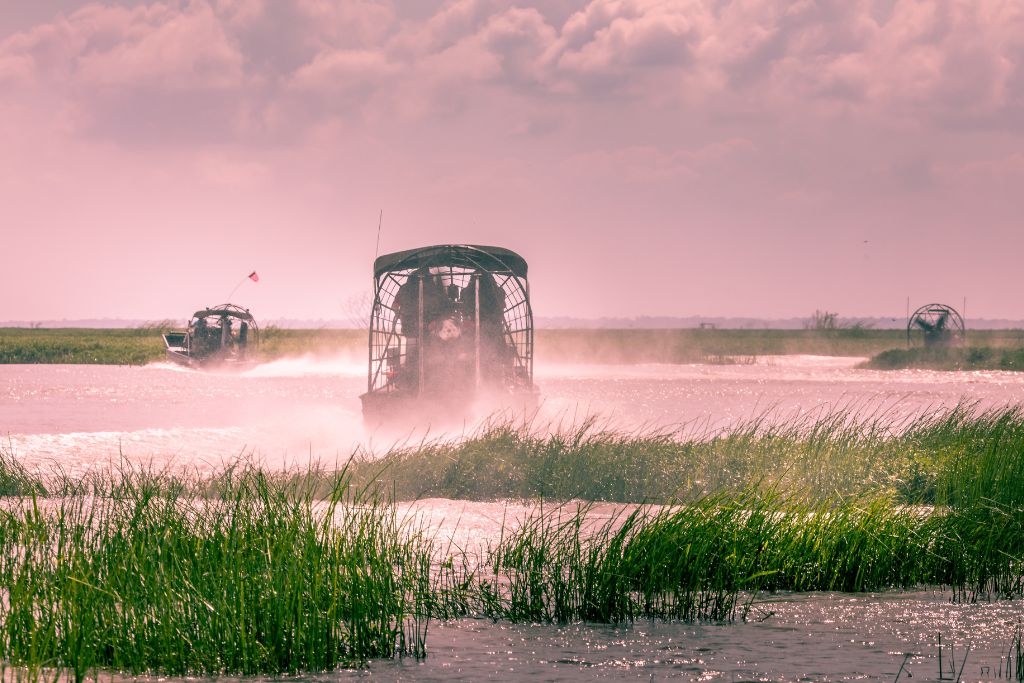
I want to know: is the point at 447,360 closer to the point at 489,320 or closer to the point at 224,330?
the point at 489,320

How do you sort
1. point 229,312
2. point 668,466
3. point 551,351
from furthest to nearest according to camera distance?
point 551,351 < point 229,312 < point 668,466

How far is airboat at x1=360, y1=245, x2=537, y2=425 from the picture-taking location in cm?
1942

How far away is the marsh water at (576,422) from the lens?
6160mm

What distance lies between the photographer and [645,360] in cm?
6084

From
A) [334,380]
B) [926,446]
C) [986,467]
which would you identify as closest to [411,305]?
[926,446]

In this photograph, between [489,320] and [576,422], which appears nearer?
[489,320]

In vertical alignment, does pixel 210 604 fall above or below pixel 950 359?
below

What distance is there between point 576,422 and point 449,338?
3806mm

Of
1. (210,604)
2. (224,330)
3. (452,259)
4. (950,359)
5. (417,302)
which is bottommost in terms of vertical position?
(210,604)

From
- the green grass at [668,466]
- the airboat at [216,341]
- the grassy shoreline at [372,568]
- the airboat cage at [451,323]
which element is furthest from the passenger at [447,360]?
the airboat at [216,341]

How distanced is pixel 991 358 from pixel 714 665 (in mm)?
50253

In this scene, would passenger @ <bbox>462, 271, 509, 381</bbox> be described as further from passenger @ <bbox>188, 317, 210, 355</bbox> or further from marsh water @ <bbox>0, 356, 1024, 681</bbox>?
passenger @ <bbox>188, 317, 210, 355</bbox>

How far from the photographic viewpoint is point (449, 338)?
19.7 m

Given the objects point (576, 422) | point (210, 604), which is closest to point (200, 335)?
point (576, 422)
